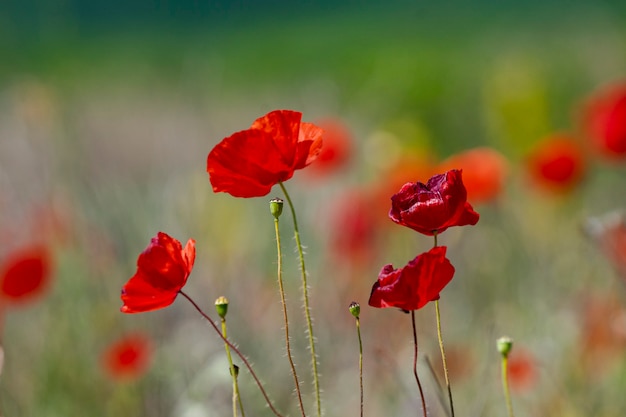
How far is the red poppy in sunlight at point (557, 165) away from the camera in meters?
2.69

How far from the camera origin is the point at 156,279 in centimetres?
105

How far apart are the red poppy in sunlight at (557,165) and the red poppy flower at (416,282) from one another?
1765 mm

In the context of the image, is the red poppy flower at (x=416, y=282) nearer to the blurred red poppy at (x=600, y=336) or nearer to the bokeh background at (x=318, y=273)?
the bokeh background at (x=318, y=273)

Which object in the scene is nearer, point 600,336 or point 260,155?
point 260,155

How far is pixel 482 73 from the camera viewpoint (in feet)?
28.5

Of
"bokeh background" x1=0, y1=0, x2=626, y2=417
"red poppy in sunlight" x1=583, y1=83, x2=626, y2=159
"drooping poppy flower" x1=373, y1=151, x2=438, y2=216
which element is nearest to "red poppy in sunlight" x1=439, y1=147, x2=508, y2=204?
"bokeh background" x1=0, y1=0, x2=626, y2=417

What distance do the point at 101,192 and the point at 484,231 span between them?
1400mm

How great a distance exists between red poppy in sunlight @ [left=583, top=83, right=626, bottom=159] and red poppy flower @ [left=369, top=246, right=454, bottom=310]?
1.78 meters

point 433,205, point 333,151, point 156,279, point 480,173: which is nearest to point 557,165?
point 480,173

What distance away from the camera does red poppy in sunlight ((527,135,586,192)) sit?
269 cm

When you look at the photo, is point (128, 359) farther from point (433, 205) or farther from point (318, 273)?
point (318, 273)

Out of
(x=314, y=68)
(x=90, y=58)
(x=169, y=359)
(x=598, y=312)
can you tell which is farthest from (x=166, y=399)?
(x=90, y=58)

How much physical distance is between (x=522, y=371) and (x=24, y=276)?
3.44ft

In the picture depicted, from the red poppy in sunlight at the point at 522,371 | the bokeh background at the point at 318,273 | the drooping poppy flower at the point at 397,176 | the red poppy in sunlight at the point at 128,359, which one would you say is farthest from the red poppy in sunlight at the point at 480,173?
the red poppy in sunlight at the point at 128,359
